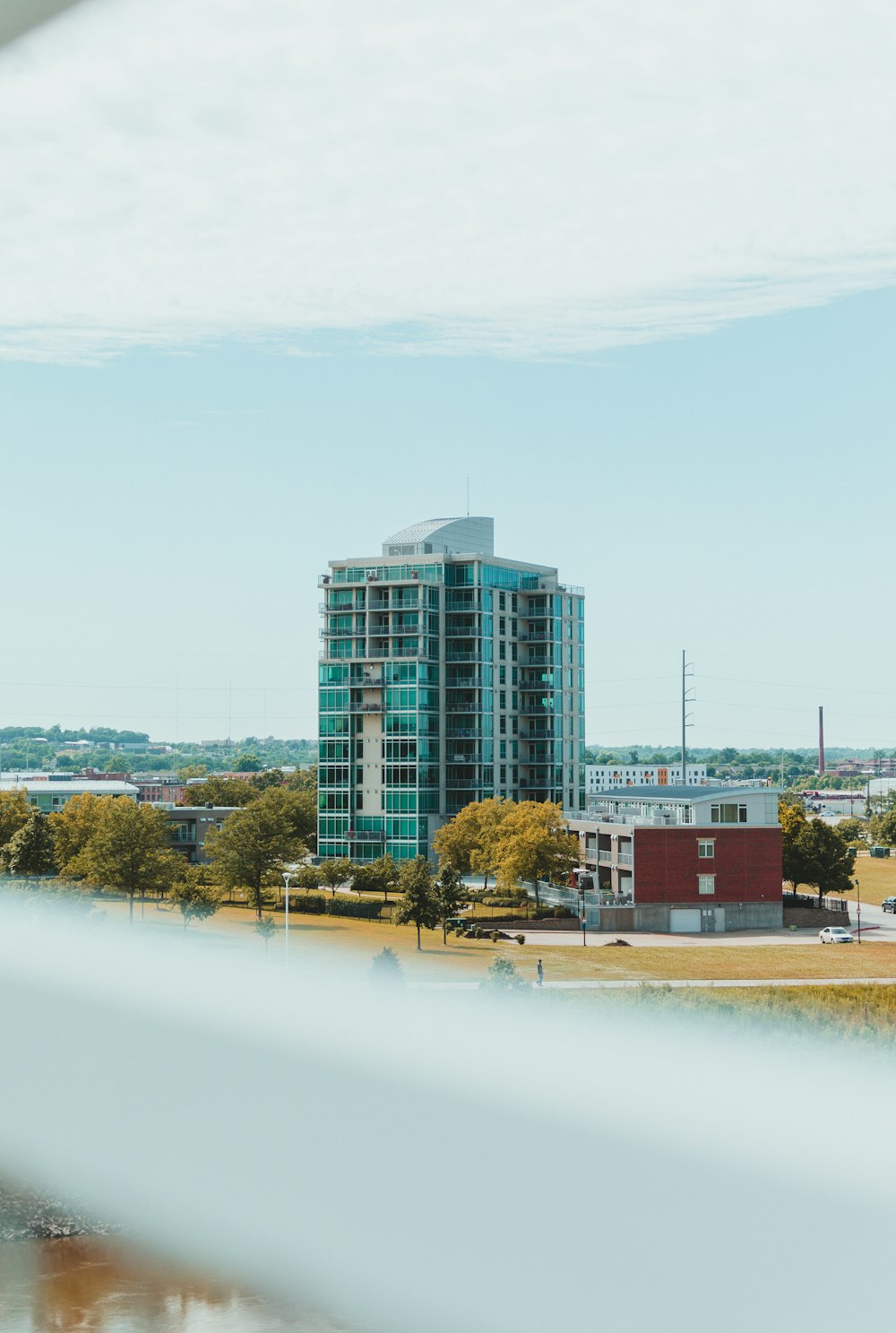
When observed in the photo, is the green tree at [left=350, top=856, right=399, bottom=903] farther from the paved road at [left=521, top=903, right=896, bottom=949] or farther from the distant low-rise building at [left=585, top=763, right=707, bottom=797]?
the distant low-rise building at [left=585, top=763, right=707, bottom=797]

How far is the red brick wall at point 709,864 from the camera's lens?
37.8 feet

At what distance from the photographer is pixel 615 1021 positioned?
3.30ft

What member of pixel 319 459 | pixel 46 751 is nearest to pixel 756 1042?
pixel 46 751

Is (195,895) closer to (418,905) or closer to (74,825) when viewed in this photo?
(74,825)

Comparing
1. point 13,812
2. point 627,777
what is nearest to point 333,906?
point 13,812

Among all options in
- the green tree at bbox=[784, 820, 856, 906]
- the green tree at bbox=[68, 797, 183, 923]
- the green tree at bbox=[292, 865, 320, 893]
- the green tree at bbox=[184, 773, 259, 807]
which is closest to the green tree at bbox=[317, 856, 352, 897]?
the green tree at bbox=[292, 865, 320, 893]

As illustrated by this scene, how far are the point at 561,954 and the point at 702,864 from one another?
421 centimetres

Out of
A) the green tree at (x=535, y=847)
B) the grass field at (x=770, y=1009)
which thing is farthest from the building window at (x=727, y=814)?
the grass field at (x=770, y=1009)

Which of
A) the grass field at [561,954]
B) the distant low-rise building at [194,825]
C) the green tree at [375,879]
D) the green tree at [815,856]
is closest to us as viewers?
the grass field at [561,954]

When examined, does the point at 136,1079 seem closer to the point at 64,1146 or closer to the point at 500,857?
the point at 64,1146

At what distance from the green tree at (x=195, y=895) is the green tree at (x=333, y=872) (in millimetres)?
4996

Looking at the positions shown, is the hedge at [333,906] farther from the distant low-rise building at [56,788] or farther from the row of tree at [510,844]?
the row of tree at [510,844]

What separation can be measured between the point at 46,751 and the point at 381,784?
34.6 ft

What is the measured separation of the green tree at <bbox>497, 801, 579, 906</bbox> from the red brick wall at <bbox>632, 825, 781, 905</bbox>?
78 centimetres
